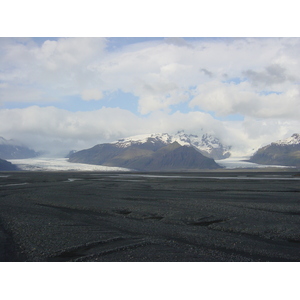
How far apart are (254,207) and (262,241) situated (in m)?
10.4

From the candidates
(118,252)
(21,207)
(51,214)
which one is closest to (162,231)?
(118,252)

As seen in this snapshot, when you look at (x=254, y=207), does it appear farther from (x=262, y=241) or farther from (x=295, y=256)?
Answer: (x=295, y=256)

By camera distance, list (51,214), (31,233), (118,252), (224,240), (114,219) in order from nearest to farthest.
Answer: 1. (118,252)
2. (224,240)
3. (31,233)
4. (114,219)
5. (51,214)

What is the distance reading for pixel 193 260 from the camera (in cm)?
1081

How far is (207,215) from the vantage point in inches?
786

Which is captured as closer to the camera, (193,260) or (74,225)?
(193,260)

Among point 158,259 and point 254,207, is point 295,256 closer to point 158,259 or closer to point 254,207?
point 158,259

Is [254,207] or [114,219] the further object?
[254,207]

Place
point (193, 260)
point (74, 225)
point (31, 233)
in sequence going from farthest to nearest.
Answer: point (74, 225) → point (31, 233) → point (193, 260)

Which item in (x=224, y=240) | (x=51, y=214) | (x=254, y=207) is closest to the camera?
(x=224, y=240)

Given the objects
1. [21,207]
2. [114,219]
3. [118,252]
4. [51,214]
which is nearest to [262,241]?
[118,252]

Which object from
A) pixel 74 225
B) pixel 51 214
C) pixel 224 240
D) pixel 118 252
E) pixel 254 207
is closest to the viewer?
pixel 118 252

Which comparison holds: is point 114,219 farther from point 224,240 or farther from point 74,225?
point 224,240

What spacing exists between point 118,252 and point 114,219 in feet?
24.2
